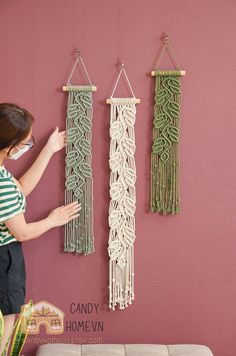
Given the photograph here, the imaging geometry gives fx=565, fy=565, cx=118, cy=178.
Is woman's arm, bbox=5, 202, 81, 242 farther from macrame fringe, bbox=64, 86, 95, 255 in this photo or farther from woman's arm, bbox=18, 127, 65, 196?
woman's arm, bbox=18, 127, 65, 196

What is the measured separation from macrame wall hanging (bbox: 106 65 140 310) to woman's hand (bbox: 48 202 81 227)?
153mm

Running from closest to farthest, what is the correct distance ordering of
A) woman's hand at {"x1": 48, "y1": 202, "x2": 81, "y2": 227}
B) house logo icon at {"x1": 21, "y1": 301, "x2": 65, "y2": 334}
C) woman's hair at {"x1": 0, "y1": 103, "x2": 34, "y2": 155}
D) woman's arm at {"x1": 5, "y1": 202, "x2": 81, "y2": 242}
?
woman's hair at {"x1": 0, "y1": 103, "x2": 34, "y2": 155}, woman's arm at {"x1": 5, "y1": 202, "x2": 81, "y2": 242}, woman's hand at {"x1": 48, "y1": 202, "x2": 81, "y2": 227}, house logo icon at {"x1": 21, "y1": 301, "x2": 65, "y2": 334}

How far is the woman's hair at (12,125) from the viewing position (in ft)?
6.75

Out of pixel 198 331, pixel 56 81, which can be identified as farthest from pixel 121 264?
pixel 56 81

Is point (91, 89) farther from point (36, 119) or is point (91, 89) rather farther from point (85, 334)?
point (85, 334)

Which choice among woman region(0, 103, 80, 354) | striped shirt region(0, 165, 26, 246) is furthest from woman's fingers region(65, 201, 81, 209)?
striped shirt region(0, 165, 26, 246)

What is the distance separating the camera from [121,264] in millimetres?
2477

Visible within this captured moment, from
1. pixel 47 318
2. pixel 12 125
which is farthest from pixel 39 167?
pixel 47 318

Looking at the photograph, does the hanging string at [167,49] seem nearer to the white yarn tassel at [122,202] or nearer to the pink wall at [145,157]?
the pink wall at [145,157]

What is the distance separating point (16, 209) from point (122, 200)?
1.67ft

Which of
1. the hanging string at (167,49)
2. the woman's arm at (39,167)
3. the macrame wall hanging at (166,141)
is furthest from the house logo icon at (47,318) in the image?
the hanging string at (167,49)

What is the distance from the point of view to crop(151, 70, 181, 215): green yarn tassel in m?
2.42

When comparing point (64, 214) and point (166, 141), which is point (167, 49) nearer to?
point (166, 141)

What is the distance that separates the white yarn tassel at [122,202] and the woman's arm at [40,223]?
6.9 inches
